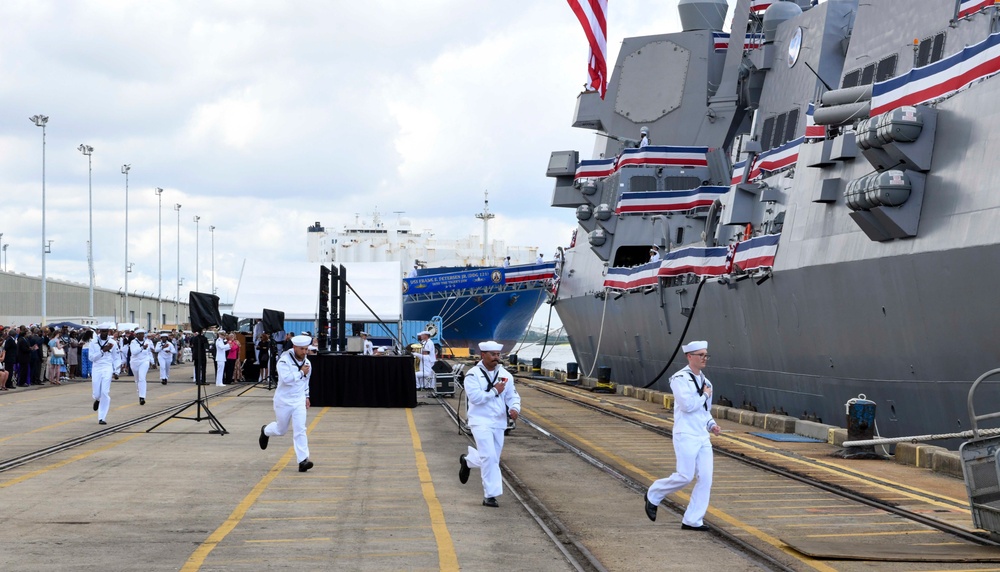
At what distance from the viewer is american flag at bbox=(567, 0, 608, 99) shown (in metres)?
34.6

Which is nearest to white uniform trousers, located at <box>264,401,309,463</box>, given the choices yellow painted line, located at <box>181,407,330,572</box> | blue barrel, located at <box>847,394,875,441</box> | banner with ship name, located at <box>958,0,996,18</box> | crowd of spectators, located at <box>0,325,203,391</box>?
yellow painted line, located at <box>181,407,330,572</box>

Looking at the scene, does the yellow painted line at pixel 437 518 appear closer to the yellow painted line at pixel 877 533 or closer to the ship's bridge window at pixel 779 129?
the yellow painted line at pixel 877 533

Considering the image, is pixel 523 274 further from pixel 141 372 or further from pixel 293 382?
pixel 293 382

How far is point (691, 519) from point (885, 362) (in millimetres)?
7915

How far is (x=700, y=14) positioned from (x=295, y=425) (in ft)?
88.1

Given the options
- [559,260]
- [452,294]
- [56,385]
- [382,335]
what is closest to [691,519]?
[56,385]

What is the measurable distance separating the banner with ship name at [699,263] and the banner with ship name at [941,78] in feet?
15.6

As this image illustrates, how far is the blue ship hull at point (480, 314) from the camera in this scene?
229ft

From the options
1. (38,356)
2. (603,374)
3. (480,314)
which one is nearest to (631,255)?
(603,374)

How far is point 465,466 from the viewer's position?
1189 centimetres

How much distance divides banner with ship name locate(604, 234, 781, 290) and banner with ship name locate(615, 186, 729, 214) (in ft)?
6.75

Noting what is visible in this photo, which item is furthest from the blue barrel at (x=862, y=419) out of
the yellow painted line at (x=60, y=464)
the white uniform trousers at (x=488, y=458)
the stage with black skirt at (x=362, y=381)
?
the stage with black skirt at (x=362, y=381)

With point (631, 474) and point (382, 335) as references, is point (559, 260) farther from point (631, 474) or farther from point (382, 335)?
point (631, 474)

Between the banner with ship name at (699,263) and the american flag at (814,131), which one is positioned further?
the banner with ship name at (699,263)
